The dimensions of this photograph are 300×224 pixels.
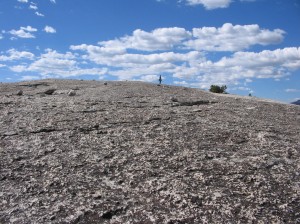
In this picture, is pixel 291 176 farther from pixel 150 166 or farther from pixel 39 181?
pixel 39 181

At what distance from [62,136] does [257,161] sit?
11.5 ft

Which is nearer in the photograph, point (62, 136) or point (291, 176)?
point (291, 176)

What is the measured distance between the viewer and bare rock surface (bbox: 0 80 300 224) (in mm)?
4211

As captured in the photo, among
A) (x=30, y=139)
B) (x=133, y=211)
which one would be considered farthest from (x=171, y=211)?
(x=30, y=139)

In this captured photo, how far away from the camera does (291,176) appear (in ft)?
16.5

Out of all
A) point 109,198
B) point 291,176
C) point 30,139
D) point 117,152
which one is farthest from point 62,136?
point 291,176

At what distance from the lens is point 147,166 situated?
5324 millimetres

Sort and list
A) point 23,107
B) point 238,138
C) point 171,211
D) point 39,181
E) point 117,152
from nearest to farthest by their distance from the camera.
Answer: point 171,211
point 39,181
point 117,152
point 238,138
point 23,107

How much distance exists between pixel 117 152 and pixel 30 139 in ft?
5.96

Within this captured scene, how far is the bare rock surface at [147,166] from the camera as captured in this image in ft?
13.8

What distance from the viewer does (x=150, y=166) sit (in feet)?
17.5

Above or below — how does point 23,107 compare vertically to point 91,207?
above

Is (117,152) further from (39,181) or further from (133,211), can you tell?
(133,211)

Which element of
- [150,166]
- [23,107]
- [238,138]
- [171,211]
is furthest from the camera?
[23,107]
